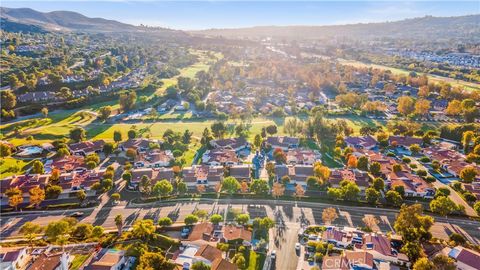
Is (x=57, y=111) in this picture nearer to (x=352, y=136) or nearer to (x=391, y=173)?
(x=352, y=136)

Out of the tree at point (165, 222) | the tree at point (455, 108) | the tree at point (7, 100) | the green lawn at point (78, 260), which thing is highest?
the tree at point (7, 100)

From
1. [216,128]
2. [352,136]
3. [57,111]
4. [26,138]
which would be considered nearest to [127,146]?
[216,128]

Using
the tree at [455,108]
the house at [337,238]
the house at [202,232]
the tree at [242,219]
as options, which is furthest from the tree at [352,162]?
the tree at [455,108]

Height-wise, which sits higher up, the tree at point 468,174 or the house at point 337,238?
the tree at point 468,174

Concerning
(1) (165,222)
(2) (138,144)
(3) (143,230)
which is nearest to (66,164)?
(2) (138,144)

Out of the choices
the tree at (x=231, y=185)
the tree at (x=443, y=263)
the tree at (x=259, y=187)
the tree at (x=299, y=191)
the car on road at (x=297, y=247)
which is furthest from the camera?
the tree at (x=231, y=185)

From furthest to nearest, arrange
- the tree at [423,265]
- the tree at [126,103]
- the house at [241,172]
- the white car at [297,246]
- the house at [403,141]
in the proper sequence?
the tree at [126,103] → the house at [403,141] → the house at [241,172] → the white car at [297,246] → the tree at [423,265]

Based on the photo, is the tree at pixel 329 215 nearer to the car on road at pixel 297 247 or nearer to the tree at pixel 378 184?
the car on road at pixel 297 247
